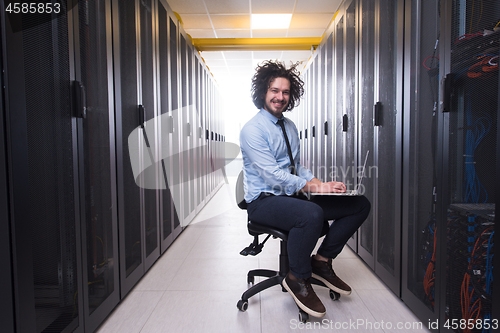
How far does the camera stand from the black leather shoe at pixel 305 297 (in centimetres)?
138

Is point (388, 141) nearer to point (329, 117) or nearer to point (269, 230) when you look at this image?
point (269, 230)

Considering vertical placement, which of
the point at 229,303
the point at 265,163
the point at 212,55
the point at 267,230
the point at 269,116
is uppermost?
the point at 212,55

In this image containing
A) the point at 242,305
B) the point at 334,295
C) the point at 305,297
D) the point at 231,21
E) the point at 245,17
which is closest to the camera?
the point at 305,297

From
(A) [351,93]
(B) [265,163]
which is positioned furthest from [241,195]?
(A) [351,93]

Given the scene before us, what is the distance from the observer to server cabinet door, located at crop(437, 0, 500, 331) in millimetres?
1023

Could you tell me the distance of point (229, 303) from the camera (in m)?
1.62

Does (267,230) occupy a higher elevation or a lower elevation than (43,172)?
lower

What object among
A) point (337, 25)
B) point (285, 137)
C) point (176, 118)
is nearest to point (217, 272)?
point (285, 137)

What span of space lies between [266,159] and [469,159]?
85cm

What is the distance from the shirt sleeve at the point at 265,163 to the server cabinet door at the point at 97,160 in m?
0.70

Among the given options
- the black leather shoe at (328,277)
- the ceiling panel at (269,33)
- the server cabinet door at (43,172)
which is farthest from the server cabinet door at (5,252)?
the ceiling panel at (269,33)

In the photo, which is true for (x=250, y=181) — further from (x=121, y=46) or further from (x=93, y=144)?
(x=121, y=46)

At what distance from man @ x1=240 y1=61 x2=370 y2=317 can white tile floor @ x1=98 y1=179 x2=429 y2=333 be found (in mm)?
131

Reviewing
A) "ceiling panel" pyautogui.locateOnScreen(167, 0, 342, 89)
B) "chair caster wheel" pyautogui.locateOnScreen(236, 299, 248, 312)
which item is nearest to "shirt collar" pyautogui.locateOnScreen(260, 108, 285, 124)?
"chair caster wheel" pyautogui.locateOnScreen(236, 299, 248, 312)
